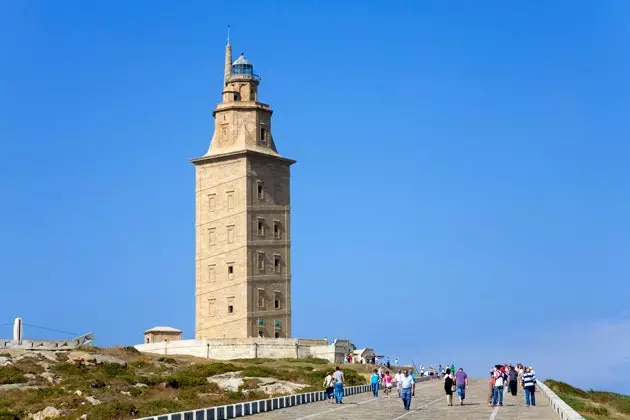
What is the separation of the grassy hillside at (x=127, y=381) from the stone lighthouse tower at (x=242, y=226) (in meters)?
8.34

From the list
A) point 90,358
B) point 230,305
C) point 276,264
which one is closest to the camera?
point 90,358

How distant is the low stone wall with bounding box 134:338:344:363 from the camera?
256 feet

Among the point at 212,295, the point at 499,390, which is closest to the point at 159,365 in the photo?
the point at 212,295

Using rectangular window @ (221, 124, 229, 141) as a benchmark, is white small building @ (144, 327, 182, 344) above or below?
below

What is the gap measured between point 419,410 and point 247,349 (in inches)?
1568

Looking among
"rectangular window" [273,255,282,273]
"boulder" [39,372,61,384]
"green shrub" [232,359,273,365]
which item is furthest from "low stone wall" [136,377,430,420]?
"rectangular window" [273,255,282,273]

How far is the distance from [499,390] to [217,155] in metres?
46.3

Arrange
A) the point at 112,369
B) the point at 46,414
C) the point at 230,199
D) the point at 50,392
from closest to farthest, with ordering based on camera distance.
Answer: the point at 46,414 < the point at 50,392 < the point at 112,369 < the point at 230,199

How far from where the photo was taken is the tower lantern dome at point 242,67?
88.4 meters

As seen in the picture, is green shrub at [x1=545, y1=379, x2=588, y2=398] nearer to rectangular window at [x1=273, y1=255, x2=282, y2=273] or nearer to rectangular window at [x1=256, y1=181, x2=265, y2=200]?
rectangular window at [x1=273, y1=255, x2=282, y2=273]

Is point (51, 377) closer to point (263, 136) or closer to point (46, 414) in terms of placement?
point (46, 414)

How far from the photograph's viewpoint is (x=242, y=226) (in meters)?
83.1

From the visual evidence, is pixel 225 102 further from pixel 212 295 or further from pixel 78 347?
pixel 78 347

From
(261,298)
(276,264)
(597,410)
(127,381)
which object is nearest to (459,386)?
(597,410)
